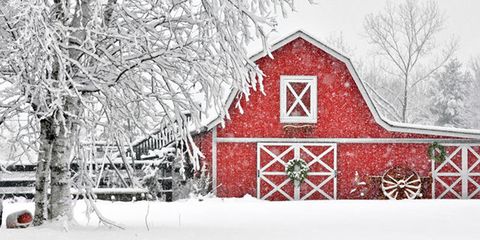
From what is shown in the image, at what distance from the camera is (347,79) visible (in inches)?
864

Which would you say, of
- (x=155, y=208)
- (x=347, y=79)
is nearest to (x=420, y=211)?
(x=155, y=208)

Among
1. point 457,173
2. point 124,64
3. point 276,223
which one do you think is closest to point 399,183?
point 457,173

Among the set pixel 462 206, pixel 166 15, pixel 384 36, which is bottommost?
pixel 462 206

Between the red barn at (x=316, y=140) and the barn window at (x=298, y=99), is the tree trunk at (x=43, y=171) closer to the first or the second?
the red barn at (x=316, y=140)

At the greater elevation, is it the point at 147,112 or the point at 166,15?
the point at 166,15

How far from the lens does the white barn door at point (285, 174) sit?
21.8m

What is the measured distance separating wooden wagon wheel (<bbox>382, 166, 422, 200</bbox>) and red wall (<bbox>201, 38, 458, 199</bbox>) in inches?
11.5

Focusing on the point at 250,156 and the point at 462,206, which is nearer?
the point at 462,206

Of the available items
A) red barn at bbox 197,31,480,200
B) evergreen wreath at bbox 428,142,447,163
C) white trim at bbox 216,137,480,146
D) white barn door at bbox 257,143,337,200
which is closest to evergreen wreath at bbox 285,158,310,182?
red barn at bbox 197,31,480,200

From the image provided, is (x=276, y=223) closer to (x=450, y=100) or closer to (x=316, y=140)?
(x=316, y=140)

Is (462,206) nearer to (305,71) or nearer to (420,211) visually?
(420,211)

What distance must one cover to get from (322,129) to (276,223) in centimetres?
1028

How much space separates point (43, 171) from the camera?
9.86 metres

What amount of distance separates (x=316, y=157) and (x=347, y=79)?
8.50ft
